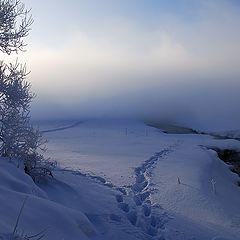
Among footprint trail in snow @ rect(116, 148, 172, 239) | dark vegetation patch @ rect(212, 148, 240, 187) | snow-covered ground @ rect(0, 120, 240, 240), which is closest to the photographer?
snow-covered ground @ rect(0, 120, 240, 240)

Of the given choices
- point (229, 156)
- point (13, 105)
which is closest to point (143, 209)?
point (13, 105)

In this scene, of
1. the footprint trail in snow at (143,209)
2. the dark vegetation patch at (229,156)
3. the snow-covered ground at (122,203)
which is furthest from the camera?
the dark vegetation patch at (229,156)

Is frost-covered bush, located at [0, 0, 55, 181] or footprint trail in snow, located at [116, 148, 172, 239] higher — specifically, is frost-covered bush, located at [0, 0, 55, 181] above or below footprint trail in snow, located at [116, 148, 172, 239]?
above

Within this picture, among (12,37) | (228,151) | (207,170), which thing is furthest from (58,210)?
(228,151)

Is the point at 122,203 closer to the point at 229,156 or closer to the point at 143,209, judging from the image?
the point at 143,209

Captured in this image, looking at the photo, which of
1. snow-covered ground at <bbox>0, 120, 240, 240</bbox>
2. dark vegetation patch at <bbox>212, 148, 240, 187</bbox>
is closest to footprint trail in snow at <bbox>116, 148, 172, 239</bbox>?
snow-covered ground at <bbox>0, 120, 240, 240</bbox>

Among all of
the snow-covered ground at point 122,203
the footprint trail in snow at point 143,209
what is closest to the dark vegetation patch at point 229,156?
the snow-covered ground at point 122,203

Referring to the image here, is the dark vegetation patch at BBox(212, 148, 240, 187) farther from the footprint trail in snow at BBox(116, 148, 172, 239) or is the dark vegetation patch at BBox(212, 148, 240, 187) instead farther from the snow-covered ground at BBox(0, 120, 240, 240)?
the footprint trail in snow at BBox(116, 148, 172, 239)

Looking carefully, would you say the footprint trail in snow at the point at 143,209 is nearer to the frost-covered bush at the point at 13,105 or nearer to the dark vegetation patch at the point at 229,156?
the frost-covered bush at the point at 13,105

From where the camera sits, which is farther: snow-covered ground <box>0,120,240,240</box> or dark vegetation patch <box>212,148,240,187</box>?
A: dark vegetation patch <box>212,148,240,187</box>

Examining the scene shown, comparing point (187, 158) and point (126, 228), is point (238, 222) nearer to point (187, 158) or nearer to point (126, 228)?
point (126, 228)

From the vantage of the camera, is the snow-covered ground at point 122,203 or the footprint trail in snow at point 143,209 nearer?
the snow-covered ground at point 122,203

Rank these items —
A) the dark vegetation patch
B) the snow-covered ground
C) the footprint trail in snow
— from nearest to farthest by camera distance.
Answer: the snow-covered ground
the footprint trail in snow
the dark vegetation patch

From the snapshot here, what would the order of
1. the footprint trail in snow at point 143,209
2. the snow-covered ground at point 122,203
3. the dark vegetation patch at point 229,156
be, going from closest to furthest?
the snow-covered ground at point 122,203, the footprint trail in snow at point 143,209, the dark vegetation patch at point 229,156
